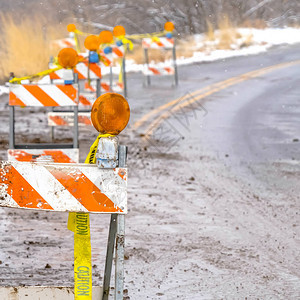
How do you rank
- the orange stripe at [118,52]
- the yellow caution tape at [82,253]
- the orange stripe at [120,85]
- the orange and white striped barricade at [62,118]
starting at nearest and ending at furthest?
the yellow caution tape at [82,253]
the orange and white striped barricade at [62,118]
the orange stripe at [118,52]
the orange stripe at [120,85]

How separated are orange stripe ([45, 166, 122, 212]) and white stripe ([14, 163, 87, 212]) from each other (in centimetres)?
3

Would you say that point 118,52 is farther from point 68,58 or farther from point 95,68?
point 68,58

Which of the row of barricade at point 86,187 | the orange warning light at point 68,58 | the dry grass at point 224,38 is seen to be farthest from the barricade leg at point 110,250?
the dry grass at point 224,38

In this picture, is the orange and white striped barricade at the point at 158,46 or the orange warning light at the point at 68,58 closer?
the orange warning light at the point at 68,58

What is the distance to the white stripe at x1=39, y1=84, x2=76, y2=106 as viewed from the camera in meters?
9.18

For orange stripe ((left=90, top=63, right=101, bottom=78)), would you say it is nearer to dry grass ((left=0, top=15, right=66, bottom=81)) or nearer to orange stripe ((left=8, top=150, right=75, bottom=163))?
orange stripe ((left=8, top=150, right=75, bottom=163))

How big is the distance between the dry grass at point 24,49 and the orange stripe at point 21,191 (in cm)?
1694

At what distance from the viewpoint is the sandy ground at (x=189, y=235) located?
620cm

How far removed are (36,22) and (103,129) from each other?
78.4 feet

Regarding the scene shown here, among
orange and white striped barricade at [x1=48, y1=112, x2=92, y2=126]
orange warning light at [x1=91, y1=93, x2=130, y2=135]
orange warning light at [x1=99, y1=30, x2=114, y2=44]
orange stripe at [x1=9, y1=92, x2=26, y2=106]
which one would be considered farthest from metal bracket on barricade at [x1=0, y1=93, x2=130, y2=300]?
orange warning light at [x1=99, y1=30, x2=114, y2=44]

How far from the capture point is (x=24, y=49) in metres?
23.2

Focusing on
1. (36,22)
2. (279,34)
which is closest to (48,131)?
(36,22)

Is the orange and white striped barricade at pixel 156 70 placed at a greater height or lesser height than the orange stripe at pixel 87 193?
greater

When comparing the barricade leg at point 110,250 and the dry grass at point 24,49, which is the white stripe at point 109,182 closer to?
the barricade leg at point 110,250
